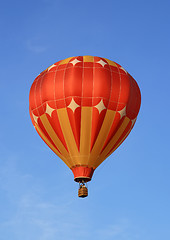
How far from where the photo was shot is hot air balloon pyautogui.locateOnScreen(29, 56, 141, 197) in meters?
38.7

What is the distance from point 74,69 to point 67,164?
4.75 meters

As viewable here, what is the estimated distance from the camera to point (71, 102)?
38594 millimetres

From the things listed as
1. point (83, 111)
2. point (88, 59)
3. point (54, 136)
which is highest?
point (88, 59)

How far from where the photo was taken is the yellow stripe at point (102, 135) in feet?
127

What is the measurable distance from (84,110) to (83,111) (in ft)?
0.23

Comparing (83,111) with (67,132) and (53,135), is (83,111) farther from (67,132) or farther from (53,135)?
(53,135)

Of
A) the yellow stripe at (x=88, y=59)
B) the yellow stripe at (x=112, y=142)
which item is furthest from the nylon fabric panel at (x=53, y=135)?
the yellow stripe at (x=88, y=59)

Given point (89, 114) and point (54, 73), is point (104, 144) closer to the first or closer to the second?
point (89, 114)

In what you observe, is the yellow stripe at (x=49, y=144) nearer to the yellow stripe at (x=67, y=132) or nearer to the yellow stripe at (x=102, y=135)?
the yellow stripe at (x=67, y=132)

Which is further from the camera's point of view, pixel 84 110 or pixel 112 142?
pixel 112 142

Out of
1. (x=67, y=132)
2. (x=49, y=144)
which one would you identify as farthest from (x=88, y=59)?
(x=49, y=144)

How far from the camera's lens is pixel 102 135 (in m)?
38.9

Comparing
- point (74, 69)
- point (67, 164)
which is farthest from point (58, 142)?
point (74, 69)

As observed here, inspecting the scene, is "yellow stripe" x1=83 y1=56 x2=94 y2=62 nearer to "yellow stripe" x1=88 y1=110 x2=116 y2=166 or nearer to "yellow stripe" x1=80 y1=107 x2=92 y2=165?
"yellow stripe" x1=80 y1=107 x2=92 y2=165
